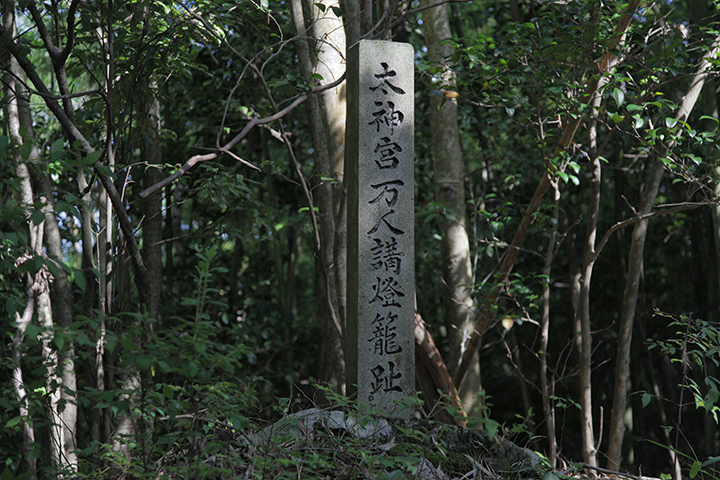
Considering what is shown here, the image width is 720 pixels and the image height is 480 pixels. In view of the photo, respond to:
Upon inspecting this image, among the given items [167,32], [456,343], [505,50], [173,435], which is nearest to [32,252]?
[173,435]

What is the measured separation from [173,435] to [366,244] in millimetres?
1386

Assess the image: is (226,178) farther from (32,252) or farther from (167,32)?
(32,252)

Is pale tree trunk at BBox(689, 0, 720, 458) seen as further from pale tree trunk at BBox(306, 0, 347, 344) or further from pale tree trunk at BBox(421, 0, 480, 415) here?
pale tree trunk at BBox(306, 0, 347, 344)

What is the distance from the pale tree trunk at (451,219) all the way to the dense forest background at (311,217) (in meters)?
0.02

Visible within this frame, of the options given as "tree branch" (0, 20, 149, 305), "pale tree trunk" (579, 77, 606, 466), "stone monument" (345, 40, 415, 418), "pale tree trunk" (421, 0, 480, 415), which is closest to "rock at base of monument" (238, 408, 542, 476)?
"stone monument" (345, 40, 415, 418)

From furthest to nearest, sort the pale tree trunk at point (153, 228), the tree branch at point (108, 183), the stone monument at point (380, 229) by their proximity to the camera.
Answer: the pale tree trunk at point (153, 228) < the stone monument at point (380, 229) < the tree branch at point (108, 183)

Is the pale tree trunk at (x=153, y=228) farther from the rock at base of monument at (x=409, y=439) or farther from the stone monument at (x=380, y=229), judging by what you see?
the rock at base of monument at (x=409, y=439)

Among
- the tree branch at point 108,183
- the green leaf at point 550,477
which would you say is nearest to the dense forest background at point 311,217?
the tree branch at point 108,183

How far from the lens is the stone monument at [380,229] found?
283 cm

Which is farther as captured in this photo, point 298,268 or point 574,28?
point 298,268

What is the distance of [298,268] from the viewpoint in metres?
9.83

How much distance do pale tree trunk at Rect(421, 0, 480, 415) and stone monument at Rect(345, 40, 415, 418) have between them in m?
1.48

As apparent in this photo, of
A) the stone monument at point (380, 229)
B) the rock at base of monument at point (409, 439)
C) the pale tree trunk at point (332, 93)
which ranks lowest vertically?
the rock at base of monument at point (409, 439)

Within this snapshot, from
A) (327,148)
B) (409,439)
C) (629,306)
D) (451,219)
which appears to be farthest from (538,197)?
(409,439)
